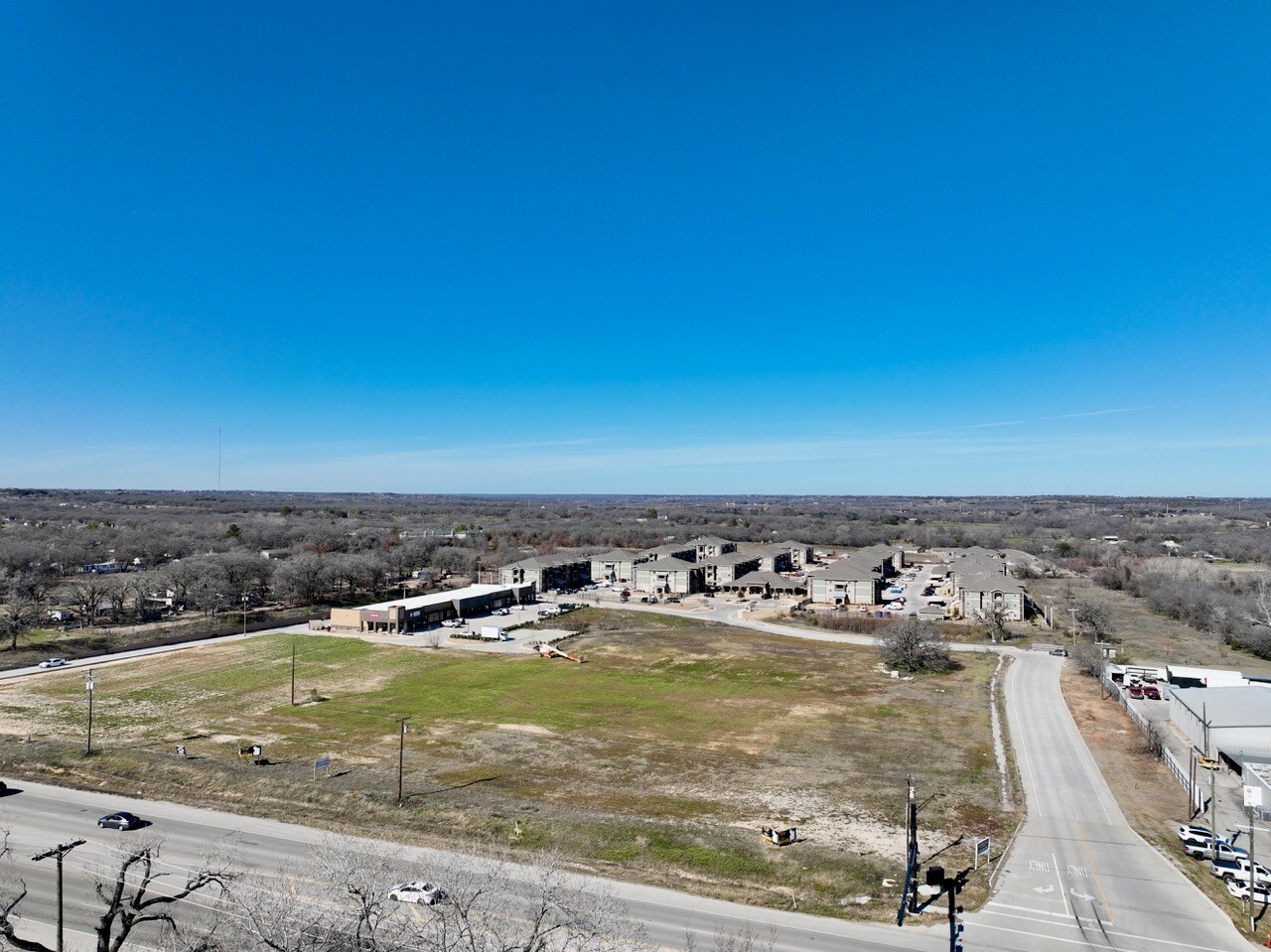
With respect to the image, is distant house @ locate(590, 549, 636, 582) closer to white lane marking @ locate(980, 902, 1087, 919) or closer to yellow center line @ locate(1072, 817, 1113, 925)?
yellow center line @ locate(1072, 817, 1113, 925)

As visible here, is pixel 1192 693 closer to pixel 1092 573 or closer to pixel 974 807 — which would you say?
pixel 974 807

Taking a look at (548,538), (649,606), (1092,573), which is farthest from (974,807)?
(548,538)

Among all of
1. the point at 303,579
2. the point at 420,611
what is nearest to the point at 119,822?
the point at 420,611

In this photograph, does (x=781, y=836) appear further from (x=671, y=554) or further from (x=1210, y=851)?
(x=671, y=554)

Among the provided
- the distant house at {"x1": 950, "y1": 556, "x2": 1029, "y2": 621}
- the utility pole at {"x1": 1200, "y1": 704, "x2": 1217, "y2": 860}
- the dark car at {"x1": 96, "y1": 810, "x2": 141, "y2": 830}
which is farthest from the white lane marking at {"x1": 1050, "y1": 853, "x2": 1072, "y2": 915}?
the distant house at {"x1": 950, "y1": 556, "x2": 1029, "y2": 621}

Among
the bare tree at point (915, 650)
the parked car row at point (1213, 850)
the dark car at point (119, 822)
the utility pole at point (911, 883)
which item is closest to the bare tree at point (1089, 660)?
the bare tree at point (915, 650)

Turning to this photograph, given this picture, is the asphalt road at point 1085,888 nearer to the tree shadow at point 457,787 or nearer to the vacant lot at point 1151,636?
the tree shadow at point 457,787
